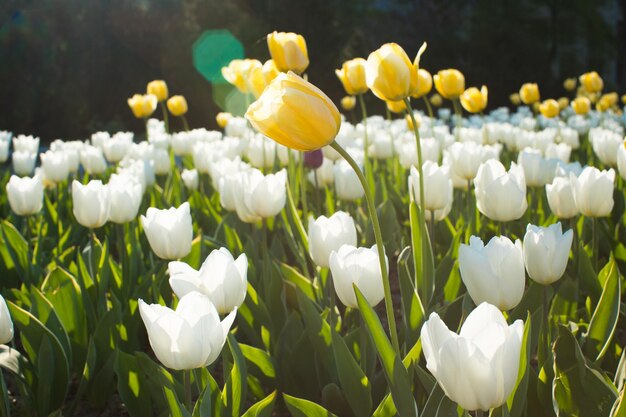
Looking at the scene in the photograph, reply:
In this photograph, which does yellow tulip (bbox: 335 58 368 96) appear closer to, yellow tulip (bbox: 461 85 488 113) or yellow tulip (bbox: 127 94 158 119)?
yellow tulip (bbox: 461 85 488 113)

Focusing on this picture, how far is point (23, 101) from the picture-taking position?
9977 mm

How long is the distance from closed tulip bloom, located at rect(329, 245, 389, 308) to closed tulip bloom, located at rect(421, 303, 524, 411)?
473 millimetres

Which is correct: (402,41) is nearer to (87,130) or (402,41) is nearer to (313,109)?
(87,130)

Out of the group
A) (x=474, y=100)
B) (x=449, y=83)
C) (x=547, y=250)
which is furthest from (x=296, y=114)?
(x=474, y=100)

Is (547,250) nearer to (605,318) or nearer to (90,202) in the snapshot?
(605,318)

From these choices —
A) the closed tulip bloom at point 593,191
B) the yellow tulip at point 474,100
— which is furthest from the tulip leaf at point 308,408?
→ the yellow tulip at point 474,100

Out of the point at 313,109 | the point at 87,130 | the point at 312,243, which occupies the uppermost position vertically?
the point at 313,109

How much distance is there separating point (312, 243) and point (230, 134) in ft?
10.2

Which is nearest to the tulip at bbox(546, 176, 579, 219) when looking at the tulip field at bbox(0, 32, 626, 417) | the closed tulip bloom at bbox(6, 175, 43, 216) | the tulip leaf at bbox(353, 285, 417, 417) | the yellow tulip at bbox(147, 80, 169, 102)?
the tulip field at bbox(0, 32, 626, 417)

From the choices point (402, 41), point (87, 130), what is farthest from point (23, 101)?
point (402, 41)

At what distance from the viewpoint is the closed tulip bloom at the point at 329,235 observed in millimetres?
1776

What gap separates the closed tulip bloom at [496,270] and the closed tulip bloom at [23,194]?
190 centimetres

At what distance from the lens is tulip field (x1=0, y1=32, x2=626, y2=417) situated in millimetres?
1232

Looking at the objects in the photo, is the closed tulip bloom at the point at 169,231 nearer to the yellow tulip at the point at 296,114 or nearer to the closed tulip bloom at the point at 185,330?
the closed tulip bloom at the point at 185,330
